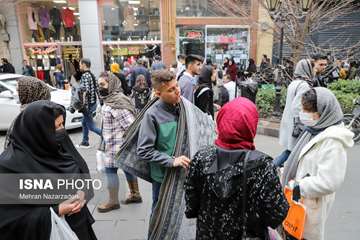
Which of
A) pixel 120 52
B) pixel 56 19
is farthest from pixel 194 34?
pixel 56 19

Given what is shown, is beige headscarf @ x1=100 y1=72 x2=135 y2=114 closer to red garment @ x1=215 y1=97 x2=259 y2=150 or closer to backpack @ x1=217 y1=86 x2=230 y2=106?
red garment @ x1=215 y1=97 x2=259 y2=150

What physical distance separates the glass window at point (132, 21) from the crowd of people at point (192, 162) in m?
14.6

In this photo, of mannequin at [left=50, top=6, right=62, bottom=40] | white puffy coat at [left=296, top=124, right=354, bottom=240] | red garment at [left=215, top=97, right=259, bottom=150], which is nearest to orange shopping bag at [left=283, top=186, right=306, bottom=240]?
white puffy coat at [left=296, top=124, right=354, bottom=240]

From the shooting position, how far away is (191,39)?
1850 centimetres

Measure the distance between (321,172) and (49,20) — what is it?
1819cm

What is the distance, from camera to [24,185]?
5.92ft

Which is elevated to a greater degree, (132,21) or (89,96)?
(132,21)

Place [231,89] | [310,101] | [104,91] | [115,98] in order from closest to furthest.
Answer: [310,101] → [115,98] → [104,91] → [231,89]

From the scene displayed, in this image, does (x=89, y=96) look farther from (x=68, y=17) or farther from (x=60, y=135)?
(x=68, y=17)

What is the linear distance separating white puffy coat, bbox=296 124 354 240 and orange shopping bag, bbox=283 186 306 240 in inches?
2.9

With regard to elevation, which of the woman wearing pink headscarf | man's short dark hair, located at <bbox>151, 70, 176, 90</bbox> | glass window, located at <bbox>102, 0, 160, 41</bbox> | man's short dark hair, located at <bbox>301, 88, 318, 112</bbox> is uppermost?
glass window, located at <bbox>102, 0, 160, 41</bbox>

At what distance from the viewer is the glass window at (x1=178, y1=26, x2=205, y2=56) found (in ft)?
60.3

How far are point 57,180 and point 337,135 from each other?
6.20 ft

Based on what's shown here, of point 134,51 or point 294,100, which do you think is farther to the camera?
point 134,51
